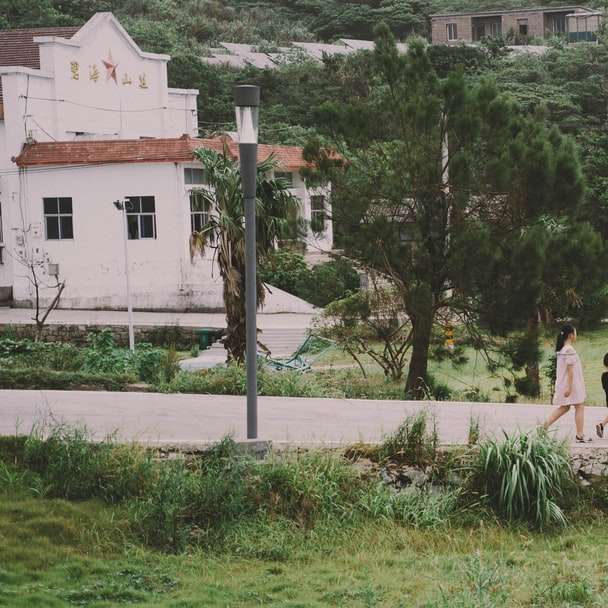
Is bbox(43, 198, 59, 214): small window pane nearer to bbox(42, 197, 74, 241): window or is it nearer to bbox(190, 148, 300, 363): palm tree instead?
bbox(42, 197, 74, 241): window

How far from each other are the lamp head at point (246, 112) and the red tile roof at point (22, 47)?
34670mm

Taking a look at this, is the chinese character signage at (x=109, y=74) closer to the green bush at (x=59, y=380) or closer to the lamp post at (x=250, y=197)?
the green bush at (x=59, y=380)

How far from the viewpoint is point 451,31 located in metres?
93.4

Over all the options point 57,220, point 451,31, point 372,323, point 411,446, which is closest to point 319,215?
point 372,323

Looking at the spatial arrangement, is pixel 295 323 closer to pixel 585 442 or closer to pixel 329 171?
pixel 329 171

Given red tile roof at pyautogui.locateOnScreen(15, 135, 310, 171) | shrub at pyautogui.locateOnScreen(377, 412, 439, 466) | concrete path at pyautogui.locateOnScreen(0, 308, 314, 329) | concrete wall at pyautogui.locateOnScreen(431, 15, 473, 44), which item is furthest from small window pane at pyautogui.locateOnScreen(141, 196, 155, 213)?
concrete wall at pyautogui.locateOnScreen(431, 15, 473, 44)

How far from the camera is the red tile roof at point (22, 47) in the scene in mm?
45219

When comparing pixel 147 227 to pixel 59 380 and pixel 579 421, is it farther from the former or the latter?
pixel 579 421

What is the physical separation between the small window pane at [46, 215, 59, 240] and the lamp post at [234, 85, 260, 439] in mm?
27008

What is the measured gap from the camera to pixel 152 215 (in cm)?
3684

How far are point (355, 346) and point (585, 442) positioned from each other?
12.7 metres

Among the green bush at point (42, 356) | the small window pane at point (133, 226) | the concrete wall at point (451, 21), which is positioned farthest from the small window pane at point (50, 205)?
the concrete wall at point (451, 21)

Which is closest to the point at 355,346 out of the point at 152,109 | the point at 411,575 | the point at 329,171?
the point at 329,171

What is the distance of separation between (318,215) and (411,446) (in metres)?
11.7
